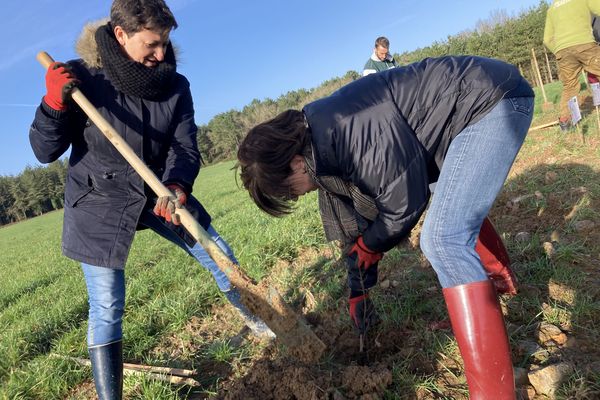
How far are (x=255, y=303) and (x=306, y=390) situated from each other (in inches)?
20.0

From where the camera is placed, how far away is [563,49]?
555 centimetres

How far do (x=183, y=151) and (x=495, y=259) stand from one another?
2.11 metres

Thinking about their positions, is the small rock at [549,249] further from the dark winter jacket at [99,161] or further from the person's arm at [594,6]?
the person's arm at [594,6]

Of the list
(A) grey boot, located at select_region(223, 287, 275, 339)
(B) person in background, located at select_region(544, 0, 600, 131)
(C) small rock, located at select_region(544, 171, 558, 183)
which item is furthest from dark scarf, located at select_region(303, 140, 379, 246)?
(B) person in background, located at select_region(544, 0, 600, 131)

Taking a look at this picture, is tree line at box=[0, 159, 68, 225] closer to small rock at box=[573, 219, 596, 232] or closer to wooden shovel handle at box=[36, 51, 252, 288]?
wooden shovel handle at box=[36, 51, 252, 288]

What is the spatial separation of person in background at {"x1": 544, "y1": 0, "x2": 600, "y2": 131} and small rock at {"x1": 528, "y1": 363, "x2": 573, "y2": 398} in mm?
5224

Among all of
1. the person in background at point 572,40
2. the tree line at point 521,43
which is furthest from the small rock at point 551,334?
the tree line at point 521,43

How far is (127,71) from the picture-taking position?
2.19 meters

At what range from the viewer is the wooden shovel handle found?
7.02 ft

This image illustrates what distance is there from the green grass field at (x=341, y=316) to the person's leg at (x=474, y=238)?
0.47m

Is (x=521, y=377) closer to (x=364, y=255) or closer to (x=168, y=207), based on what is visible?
(x=364, y=255)

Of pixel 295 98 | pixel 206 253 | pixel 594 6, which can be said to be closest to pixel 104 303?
pixel 206 253

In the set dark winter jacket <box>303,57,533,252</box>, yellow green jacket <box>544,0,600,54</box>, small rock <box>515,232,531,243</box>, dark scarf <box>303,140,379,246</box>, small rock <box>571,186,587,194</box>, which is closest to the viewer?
dark winter jacket <box>303,57,533,252</box>

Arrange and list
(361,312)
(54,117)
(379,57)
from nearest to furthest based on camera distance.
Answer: (54,117) < (361,312) < (379,57)
